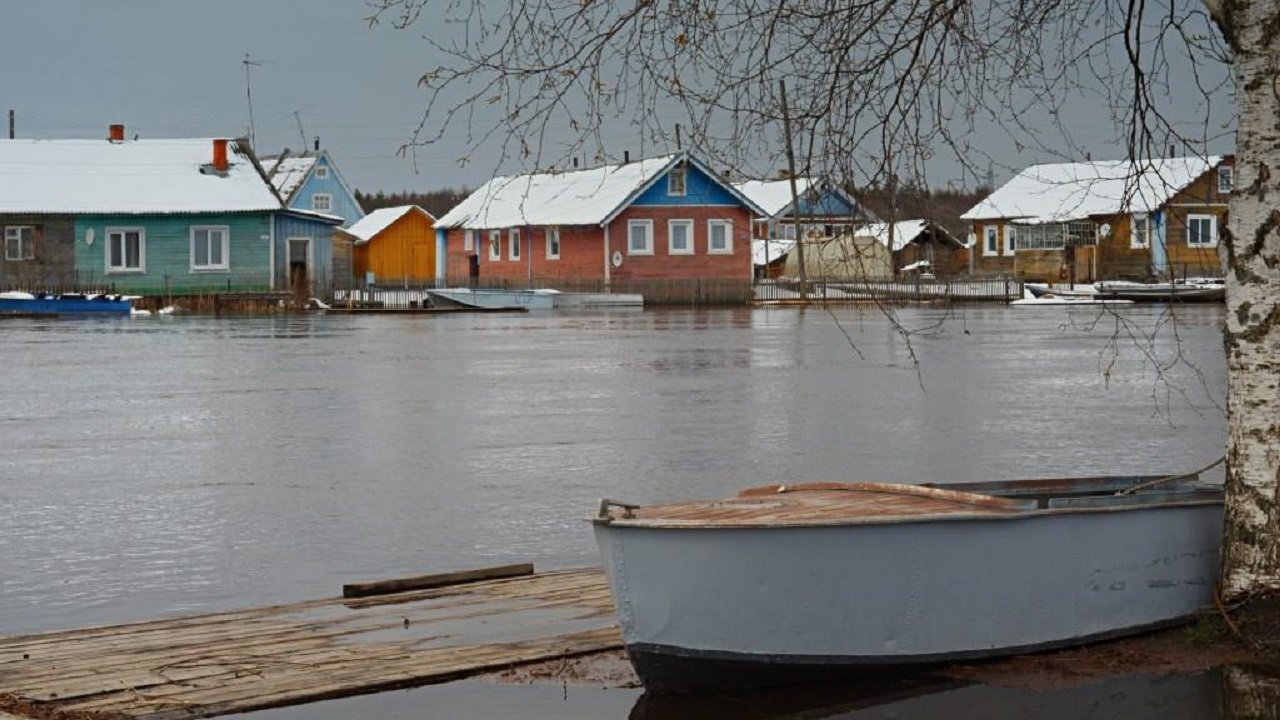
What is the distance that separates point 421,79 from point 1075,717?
13.3 feet

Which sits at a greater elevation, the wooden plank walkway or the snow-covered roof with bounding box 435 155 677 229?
the snow-covered roof with bounding box 435 155 677 229

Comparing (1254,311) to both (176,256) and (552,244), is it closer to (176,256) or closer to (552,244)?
(176,256)

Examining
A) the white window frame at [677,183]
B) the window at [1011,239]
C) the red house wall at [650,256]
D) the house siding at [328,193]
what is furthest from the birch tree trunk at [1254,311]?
the house siding at [328,193]

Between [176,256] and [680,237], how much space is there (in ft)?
60.4

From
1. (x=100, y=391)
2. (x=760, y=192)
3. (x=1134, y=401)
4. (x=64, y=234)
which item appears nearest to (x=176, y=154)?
(x=64, y=234)

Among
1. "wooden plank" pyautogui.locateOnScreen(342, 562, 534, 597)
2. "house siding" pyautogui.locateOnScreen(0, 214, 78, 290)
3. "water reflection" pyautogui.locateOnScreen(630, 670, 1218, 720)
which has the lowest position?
"water reflection" pyautogui.locateOnScreen(630, 670, 1218, 720)

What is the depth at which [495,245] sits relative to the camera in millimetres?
71500

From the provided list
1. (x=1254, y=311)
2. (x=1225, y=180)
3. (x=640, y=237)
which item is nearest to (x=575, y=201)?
(x=640, y=237)

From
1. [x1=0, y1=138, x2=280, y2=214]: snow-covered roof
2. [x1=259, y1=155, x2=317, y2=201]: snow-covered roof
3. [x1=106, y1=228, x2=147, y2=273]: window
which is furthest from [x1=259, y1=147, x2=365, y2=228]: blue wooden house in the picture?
[x1=106, y1=228, x2=147, y2=273]: window

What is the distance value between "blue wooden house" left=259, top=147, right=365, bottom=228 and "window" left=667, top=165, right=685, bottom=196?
19.5 m

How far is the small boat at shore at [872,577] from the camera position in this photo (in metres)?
7.32

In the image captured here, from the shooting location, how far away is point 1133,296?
5903 centimetres

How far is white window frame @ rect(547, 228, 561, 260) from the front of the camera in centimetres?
6675

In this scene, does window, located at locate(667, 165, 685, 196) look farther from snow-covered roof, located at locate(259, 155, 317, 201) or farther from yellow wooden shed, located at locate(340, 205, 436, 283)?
snow-covered roof, located at locate(259, 155, 317, 201)
